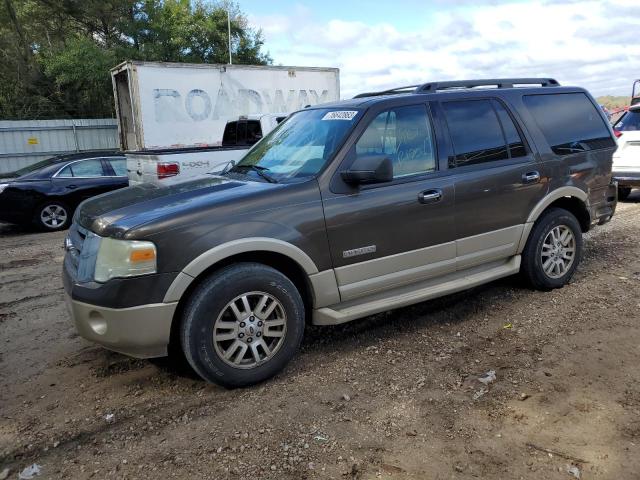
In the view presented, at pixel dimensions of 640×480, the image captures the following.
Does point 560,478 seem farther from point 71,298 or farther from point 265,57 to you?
point 265,57

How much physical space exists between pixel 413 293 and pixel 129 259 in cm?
213

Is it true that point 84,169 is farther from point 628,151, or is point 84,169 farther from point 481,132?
point 628,151

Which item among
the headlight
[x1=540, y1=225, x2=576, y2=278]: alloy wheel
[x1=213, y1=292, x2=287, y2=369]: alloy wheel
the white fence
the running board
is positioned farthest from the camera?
the white fence

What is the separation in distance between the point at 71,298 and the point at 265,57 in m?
27.2

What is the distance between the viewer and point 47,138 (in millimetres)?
17422

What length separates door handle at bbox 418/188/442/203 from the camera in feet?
13.6

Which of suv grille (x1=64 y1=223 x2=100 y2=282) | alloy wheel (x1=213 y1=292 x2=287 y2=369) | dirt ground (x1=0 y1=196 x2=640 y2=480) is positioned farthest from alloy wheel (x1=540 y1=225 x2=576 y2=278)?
suv grille (x1=64 y1=223 x2=100 y2=282)

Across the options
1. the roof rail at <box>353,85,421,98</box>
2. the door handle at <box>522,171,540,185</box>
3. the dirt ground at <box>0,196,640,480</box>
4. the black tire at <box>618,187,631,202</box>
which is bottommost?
the dirt ground at <box>0,196,640,480</box>

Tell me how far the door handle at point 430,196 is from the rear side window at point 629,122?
24.7 feet

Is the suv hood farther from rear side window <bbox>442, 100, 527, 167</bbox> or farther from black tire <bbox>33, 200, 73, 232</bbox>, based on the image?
black tire <bbox>33, 200, 73, 232</bbox>

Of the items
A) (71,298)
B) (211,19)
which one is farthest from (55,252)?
(211,19)

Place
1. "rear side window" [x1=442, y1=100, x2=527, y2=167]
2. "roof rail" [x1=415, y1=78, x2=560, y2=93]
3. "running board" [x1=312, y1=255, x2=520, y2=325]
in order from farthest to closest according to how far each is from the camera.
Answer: "roof rail" [x1=415, y1=78, x2=560, y2=93]
"rear side window" [x1=442, y1=100, x2=527, y2=167]
"running board" [x1=312, y1=255, x2=520, y2=325]

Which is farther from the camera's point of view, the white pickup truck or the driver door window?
the white pickup truck

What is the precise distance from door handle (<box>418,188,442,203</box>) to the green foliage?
66.2ft
